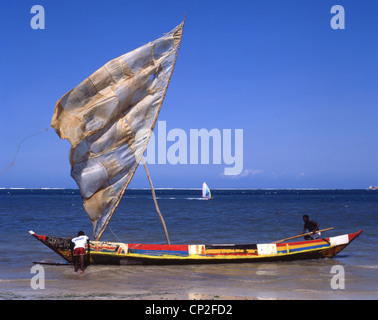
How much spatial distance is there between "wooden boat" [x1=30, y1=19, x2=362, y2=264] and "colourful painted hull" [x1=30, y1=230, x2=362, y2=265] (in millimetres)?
37

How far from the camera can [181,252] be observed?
16.1 meters

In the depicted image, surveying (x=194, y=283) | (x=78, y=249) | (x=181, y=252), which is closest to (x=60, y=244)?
(x=78, y=249)

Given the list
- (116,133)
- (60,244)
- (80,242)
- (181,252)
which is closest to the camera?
(80,242)

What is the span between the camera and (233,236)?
2825 cm

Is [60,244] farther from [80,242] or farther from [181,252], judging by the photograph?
[181,252]

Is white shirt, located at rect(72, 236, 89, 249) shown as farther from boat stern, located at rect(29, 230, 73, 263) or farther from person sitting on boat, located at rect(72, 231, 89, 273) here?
boat stern, located at rect(29, 230, 73, 263)

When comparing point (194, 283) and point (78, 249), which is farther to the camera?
point (78, 249)

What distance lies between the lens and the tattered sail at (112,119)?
1488 cm

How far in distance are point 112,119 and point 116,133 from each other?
525 millimetres

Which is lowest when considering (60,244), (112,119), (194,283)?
(194,283)

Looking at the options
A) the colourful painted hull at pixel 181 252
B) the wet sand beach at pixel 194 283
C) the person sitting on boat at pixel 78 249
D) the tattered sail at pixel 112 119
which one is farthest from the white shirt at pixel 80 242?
the wet sand beach at pixel 194 283

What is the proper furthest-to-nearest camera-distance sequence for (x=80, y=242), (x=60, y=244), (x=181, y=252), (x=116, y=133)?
(x=181, y=252) < (x=60, y=244) < (x=116, y=133) < (x=80, y=242)

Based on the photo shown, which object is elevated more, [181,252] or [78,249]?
[78,249]
